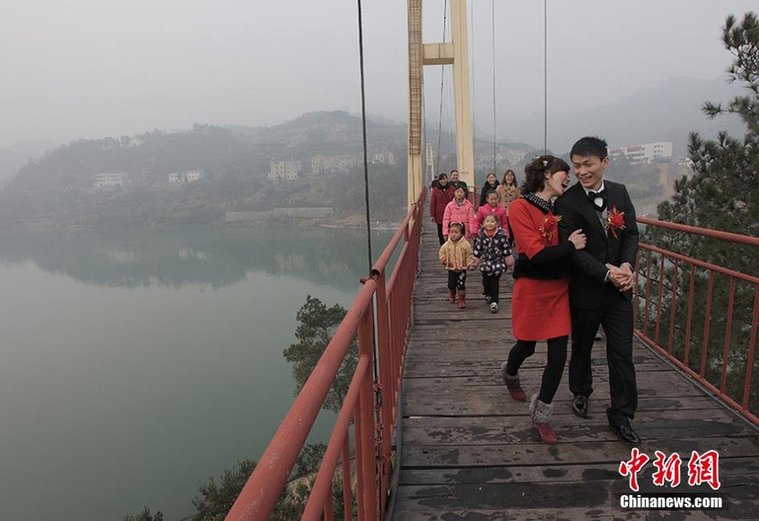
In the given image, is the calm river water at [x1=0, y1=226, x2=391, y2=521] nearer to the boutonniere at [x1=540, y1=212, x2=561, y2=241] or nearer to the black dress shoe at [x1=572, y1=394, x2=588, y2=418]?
the black dress shoe at [x1=572, y1=394, x2=588, y2=418]

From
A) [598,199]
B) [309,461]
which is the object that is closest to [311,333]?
[309,461]

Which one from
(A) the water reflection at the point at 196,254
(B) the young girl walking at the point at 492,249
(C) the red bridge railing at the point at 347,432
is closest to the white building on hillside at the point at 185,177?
(A) the water reflection at the point at 196,254

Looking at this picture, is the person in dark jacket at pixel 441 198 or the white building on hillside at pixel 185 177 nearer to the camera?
the person in dark jacket at pixel 441 198

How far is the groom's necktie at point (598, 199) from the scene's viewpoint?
2305 mm

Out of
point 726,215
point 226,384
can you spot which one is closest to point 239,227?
point 226,384

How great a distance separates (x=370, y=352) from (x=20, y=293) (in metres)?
147

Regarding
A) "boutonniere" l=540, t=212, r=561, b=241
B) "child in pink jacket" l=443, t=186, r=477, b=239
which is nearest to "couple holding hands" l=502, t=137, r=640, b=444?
"boutonniere" l=540, t=212, r=561, b=241

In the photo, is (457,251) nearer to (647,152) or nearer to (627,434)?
(627,434)

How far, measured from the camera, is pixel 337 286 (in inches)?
3937

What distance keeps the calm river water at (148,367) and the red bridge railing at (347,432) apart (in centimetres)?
3969

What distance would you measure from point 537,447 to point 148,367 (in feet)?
248

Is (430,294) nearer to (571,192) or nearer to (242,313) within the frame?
(571,192)

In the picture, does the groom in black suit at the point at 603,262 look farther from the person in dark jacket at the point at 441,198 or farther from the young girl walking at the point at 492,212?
the person in dark jacket at the point at 441,198

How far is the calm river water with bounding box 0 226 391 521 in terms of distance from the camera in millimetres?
43406
